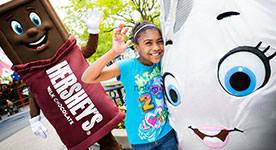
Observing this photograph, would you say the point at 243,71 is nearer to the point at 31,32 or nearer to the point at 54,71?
the point at 54,71

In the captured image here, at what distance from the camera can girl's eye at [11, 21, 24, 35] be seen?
206 cm

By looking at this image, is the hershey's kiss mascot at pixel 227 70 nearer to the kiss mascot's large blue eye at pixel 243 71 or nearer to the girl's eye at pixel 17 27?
the kiss mascot's large blue eye at pixel 243 71

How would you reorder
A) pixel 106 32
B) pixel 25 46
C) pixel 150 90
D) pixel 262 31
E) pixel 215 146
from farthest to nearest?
pixel 106 32
pixel 25 46
pixel 150 90
pixel 215 146
pixel 262 31

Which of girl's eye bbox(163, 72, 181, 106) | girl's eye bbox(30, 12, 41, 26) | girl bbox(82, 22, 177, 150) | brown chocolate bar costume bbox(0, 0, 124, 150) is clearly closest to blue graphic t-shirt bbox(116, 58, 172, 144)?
girl bbox(82, 22, 177, 150)

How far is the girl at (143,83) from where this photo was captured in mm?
1405

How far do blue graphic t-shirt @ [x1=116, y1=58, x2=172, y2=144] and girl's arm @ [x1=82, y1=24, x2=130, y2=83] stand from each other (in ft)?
0.47

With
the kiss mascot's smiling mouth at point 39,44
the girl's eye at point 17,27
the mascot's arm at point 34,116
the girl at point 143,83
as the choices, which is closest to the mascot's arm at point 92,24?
the kiss mascot's smiling mouth at point 39,44

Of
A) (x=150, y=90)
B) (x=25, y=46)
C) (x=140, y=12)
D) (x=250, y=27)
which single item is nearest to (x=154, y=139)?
(x=150, y=90)

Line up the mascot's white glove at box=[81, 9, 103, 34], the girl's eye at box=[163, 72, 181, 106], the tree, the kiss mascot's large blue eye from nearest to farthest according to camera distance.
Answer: the kiss mascot's large blue eye < the girl's eye at box=[163, 72, 181, 106] < the mascot's white glove at box=[81, 9, 103, 34] < the tree

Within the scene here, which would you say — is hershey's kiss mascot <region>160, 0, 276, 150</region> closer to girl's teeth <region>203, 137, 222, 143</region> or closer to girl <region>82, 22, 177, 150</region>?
girl's teeth <region>203, 137, 222, 143</region>

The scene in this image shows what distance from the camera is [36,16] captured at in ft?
7.05

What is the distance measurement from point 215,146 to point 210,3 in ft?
2.49

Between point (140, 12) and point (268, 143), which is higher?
point (140, 12)

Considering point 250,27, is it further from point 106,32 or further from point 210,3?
point 106,32
